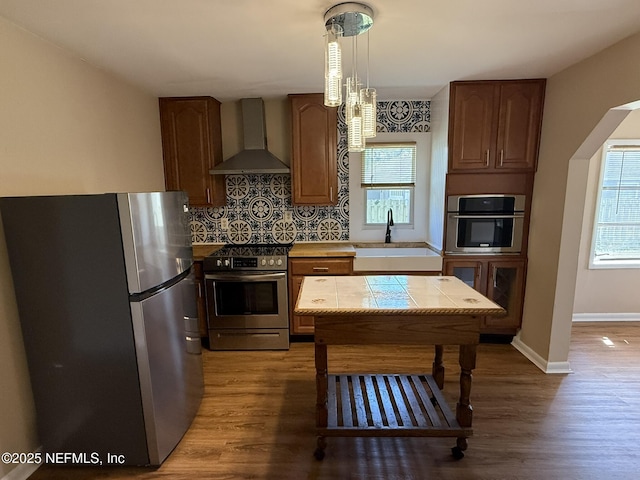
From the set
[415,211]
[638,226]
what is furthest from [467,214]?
[638,226]

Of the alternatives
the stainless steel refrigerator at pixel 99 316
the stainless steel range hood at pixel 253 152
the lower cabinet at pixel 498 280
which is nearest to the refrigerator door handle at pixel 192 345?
the stainless steel refrigerator at pixel 99 316

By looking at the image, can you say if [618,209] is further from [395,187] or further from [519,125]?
[395,187]

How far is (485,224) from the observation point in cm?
303

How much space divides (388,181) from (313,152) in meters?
0.91

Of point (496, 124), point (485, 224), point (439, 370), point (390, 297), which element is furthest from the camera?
point (485, 224)

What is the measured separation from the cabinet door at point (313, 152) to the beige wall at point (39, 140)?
1.50 metres

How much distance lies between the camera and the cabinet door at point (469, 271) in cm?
307

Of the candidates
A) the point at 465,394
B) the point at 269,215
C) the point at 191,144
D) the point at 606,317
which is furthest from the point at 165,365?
the point at 606,317

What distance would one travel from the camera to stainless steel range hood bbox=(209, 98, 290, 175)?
3205 mm

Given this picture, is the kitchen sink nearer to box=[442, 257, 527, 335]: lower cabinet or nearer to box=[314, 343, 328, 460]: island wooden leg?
box=[442, 257, 527, 335]: lower cabinet

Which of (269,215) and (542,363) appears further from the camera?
(269,215)

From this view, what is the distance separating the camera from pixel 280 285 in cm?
310

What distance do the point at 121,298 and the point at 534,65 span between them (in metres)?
3.19

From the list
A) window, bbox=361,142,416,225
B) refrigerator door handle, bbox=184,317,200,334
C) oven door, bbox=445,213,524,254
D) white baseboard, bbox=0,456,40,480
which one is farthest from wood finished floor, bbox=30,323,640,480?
window, bbox=361,142,416,225
